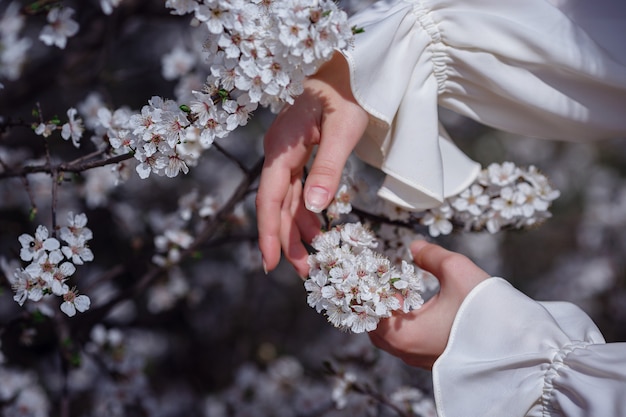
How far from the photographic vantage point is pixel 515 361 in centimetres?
96

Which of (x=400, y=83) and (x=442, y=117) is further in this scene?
(x=442, y=117)

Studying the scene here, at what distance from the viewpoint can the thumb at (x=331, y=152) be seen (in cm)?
98

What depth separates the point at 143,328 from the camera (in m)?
2.47

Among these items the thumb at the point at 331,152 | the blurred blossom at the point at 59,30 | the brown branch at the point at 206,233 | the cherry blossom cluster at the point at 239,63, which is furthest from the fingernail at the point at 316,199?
the blurred blossom at the point at 59,30

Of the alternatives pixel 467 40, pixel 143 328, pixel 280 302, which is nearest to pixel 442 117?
pixel 280 302

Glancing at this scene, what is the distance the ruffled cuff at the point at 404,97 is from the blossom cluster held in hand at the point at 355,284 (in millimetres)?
169

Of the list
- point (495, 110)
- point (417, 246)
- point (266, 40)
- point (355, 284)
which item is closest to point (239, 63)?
point (266, 40)

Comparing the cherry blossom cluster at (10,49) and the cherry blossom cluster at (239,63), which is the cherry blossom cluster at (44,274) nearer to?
the cherry blossom cluster at (239,63)

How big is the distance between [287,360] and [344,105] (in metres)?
1.28

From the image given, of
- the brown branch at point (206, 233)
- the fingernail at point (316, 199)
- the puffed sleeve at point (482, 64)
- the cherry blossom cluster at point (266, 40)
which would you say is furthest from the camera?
the brown branch at point (206, 233)

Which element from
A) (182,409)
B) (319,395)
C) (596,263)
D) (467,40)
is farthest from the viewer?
(596,263)

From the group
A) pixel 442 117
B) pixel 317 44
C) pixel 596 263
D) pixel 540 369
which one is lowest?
pixel 596 263

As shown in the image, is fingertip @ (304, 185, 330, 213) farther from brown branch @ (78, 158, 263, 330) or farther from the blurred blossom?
the blurred blossom

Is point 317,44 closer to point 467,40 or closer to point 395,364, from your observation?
point 467,40
